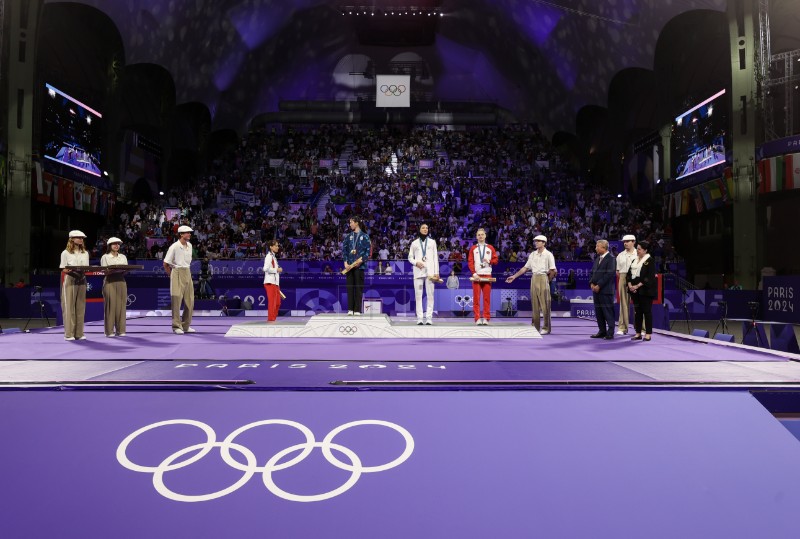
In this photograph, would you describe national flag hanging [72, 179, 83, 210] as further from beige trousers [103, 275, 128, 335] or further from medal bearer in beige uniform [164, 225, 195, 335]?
medal bearer in beige uniform [164, 225, 195, 335]

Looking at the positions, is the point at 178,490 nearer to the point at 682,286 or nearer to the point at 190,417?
the point at 190,417

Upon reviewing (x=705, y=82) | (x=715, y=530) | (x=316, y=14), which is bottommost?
(x=715, y=530)

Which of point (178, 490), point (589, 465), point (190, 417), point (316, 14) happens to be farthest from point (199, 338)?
point (316, 14)

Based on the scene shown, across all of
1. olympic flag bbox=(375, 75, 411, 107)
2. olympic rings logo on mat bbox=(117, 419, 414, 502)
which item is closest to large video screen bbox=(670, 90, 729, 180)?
olympic flag bbox=(375, 75, 411, 107)

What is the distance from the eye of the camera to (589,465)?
147 inches

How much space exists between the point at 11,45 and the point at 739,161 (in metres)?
30.8

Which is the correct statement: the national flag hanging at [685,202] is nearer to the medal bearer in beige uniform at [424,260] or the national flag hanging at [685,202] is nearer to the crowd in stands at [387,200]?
the crowd in stands at [387,200]

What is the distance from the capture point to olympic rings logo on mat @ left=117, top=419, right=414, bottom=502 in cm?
346

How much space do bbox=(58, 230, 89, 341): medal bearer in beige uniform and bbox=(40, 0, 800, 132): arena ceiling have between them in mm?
19834

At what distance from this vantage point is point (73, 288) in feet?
30.7

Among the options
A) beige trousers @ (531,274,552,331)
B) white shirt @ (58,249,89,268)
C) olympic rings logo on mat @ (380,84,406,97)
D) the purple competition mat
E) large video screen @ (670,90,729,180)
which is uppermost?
olympic rings logo on mat @ (380,84,406,97)

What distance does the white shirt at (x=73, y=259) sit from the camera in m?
9.09

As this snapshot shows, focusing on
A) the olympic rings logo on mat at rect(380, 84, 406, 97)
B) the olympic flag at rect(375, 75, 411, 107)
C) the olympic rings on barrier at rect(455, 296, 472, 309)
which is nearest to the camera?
the olympic rings on barrier at rect(455, 296, 472, 309)

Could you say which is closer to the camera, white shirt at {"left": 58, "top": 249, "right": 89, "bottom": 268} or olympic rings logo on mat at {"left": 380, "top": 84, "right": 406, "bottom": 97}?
white shirt at {"left": 58, "top": 249, "right": 89, "bottom": 268}
